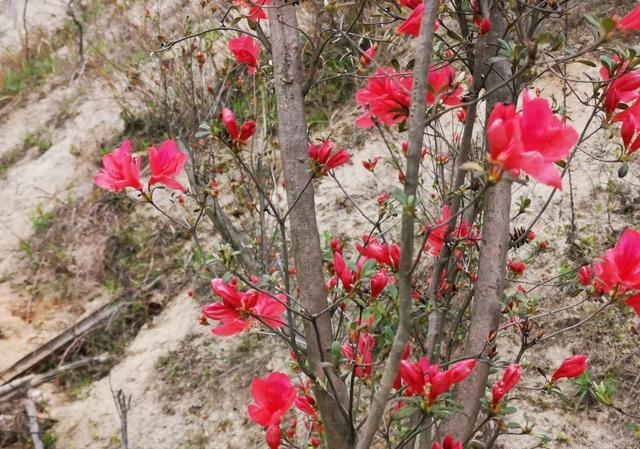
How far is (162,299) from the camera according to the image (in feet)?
10.6

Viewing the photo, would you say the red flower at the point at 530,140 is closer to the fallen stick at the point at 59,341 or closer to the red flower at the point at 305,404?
the red flower at the point at 305,404

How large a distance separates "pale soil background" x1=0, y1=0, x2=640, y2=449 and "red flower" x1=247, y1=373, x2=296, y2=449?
114 centimetres

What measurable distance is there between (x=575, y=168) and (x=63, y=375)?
10.3 ft

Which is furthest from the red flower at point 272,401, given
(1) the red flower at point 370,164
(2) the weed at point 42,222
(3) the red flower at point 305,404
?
(2) the weed at point 42,222

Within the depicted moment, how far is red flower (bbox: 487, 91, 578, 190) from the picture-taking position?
561mm

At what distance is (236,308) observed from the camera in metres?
0.91

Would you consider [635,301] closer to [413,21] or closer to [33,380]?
[413,21]

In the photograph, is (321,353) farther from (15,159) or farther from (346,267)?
(15,159)

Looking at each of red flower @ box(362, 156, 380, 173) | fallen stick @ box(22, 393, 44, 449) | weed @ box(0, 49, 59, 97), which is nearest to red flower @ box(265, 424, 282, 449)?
red flower @ box(362, 156, 380, 173)

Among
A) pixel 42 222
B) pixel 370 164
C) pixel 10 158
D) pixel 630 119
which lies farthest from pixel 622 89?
pixel 10 158

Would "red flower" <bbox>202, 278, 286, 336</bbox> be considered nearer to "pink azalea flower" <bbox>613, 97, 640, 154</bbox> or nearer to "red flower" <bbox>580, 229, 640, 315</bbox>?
"red flower" <bbox>580, 229, 640, 315</bbox>

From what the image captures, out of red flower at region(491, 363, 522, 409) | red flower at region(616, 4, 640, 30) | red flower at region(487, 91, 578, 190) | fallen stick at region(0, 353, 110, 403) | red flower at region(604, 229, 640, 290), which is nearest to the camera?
red flower at region(487, 91, 578, 190)

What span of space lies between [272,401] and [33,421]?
225 centimetres

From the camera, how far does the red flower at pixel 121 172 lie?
1.03 metres
